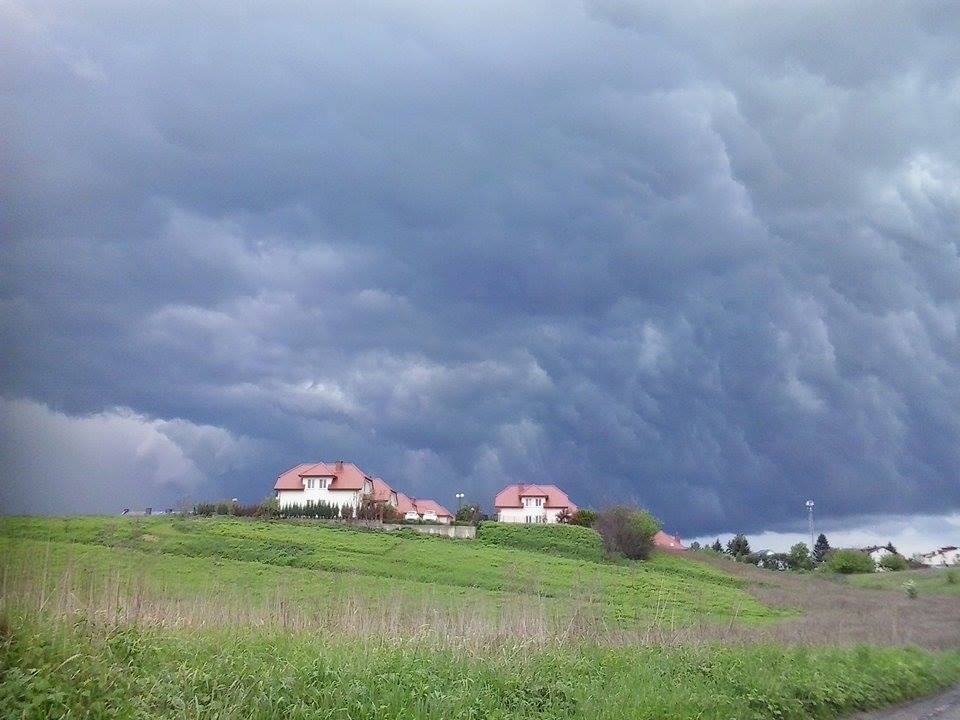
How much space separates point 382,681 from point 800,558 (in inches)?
4633

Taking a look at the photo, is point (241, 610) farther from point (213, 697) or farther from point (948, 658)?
point (948, 658)

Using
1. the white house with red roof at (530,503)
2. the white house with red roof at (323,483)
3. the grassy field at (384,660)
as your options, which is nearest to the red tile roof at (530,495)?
the white house with red roof at (530,503)

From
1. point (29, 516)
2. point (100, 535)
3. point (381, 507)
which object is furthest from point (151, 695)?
point (381, 507)

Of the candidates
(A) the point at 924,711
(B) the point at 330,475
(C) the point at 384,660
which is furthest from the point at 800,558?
(C) the point at 384,660

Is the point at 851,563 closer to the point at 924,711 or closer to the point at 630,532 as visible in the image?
the point at 630,532

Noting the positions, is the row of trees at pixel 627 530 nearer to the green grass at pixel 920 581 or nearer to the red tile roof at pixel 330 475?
the green grass at pixel 920 581

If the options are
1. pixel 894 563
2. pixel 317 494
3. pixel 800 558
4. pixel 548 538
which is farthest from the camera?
pixel 800 558

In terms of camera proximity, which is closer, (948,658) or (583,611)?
(583,611)

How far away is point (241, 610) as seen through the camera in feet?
58.0

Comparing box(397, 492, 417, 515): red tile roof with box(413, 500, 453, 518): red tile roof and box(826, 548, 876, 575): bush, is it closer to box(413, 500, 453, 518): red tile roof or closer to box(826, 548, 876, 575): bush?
box(413, 500, 453, 518): red tile roof

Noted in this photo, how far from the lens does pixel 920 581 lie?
70.9 metres

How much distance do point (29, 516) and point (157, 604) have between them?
803cm

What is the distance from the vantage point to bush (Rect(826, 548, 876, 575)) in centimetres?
9781

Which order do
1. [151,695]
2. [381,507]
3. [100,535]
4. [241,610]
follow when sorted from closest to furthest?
[151,695]
[241,610]
[100,535]
[381,507]
